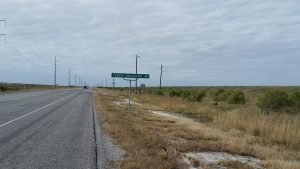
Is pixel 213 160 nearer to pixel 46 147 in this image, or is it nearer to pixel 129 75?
pixel 46 147

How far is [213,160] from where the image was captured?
10414mm

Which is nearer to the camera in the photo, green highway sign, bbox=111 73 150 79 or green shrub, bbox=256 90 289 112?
green highway sign, bbox=111 73 150 79

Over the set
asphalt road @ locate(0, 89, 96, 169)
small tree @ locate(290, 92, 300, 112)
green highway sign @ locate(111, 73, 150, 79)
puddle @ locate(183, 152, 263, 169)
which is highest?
green highway sign @ locate(111, 73, 150, 79)

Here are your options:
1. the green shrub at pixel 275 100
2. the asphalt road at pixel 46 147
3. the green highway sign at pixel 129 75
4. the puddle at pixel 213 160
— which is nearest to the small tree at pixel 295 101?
the green shrub at pixel 275 100

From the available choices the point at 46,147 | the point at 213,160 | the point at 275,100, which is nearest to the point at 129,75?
the point at 275,100

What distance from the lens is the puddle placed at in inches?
380

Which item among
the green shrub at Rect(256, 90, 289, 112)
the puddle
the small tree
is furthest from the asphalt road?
the small tree

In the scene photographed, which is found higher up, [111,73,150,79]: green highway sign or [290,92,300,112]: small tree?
[111,73,150,79]: green highway sign

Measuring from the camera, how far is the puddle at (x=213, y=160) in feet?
31.7

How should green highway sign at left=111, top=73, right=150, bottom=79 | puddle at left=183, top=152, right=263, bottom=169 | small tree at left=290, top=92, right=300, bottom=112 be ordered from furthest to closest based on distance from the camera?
small tree at left=290, top=92, right=300, bottom=112 → green highway sign at left=111, top=73, right=150, bottom=79 → puddle at left=183, top=152, right=263, bottom=169

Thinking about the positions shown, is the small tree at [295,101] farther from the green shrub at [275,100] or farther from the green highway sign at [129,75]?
the green highway sign at [129,75]

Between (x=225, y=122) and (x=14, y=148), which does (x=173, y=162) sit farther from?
(x=225, y=122)

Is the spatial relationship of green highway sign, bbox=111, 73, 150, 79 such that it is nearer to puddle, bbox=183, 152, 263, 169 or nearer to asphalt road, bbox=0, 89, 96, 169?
asphalt road, bbox=0, 89, 96, 169

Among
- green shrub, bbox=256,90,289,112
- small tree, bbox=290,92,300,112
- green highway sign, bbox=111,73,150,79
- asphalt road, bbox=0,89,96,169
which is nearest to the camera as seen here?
asphalt road, bbox=0,89,96,169
